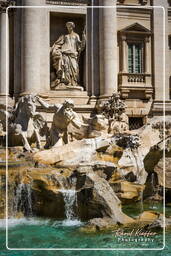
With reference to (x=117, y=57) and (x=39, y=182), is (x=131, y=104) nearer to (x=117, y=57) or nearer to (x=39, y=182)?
(x=117, y=57)

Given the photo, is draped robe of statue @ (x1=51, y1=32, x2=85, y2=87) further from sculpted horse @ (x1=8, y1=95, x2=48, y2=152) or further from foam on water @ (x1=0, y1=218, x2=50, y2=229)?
foam on water @ (x1=0, y1=218, x2=50, y2=229)

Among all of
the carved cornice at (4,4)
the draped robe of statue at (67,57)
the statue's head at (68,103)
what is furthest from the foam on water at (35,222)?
the carved cornice at (4,4)

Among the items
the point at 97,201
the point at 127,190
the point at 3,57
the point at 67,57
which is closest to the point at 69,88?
the point at 67,57

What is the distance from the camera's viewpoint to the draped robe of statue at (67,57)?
22.0m

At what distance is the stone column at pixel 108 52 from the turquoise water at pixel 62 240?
439 inches

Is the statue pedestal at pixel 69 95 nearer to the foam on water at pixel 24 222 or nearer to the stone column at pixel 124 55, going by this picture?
the stone column at pixel 124 55

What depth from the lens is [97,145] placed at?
16.2 m

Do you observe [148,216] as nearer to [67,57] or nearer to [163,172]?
[163,172]

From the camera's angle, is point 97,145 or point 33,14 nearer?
point 97,145

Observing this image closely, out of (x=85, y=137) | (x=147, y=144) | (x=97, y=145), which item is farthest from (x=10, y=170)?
(x=147, y=144)

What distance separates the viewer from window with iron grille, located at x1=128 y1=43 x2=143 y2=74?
76.9ft

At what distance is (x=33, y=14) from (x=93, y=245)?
13.6 meters

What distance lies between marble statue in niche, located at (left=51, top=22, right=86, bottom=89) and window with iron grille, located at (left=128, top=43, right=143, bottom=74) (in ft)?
9.05

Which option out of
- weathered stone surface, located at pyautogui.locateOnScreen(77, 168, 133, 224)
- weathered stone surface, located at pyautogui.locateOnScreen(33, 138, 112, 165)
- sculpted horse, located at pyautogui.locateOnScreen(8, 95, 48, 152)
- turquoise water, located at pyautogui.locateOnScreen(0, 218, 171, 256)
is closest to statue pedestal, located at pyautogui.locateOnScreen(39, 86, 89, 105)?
sculpted horse, located at pyautogui.locateOnScreen(8, 95, 48, 152)
